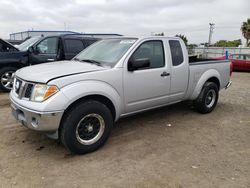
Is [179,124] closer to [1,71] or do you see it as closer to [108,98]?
[108,98]

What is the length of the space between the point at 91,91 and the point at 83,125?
0.53 metres

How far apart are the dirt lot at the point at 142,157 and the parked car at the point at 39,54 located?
8.97 ft

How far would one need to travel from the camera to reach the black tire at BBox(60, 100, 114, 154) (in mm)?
3412

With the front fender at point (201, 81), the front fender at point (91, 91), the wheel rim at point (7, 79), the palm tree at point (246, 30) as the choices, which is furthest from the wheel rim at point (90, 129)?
the palm tree at point (246, 30)

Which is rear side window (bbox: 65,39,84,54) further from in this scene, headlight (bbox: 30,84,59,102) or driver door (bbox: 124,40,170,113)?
headlight (bbox: 30,84,59,102)

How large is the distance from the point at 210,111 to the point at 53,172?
4.07 meters

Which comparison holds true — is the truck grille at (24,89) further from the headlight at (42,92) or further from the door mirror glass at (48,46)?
the door mirror glass at (48,46)

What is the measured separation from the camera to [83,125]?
11.9 ft

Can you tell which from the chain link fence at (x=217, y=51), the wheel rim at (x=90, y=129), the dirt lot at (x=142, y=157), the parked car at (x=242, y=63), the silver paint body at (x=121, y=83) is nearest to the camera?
the dirt lot at (x=142, y=157)

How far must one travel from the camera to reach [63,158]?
11.7 ft

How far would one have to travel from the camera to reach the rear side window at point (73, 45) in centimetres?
791

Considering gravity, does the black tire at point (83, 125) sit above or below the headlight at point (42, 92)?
below

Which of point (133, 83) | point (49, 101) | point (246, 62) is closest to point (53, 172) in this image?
point (49, 101)

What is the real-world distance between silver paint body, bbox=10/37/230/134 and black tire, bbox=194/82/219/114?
0.50ft
